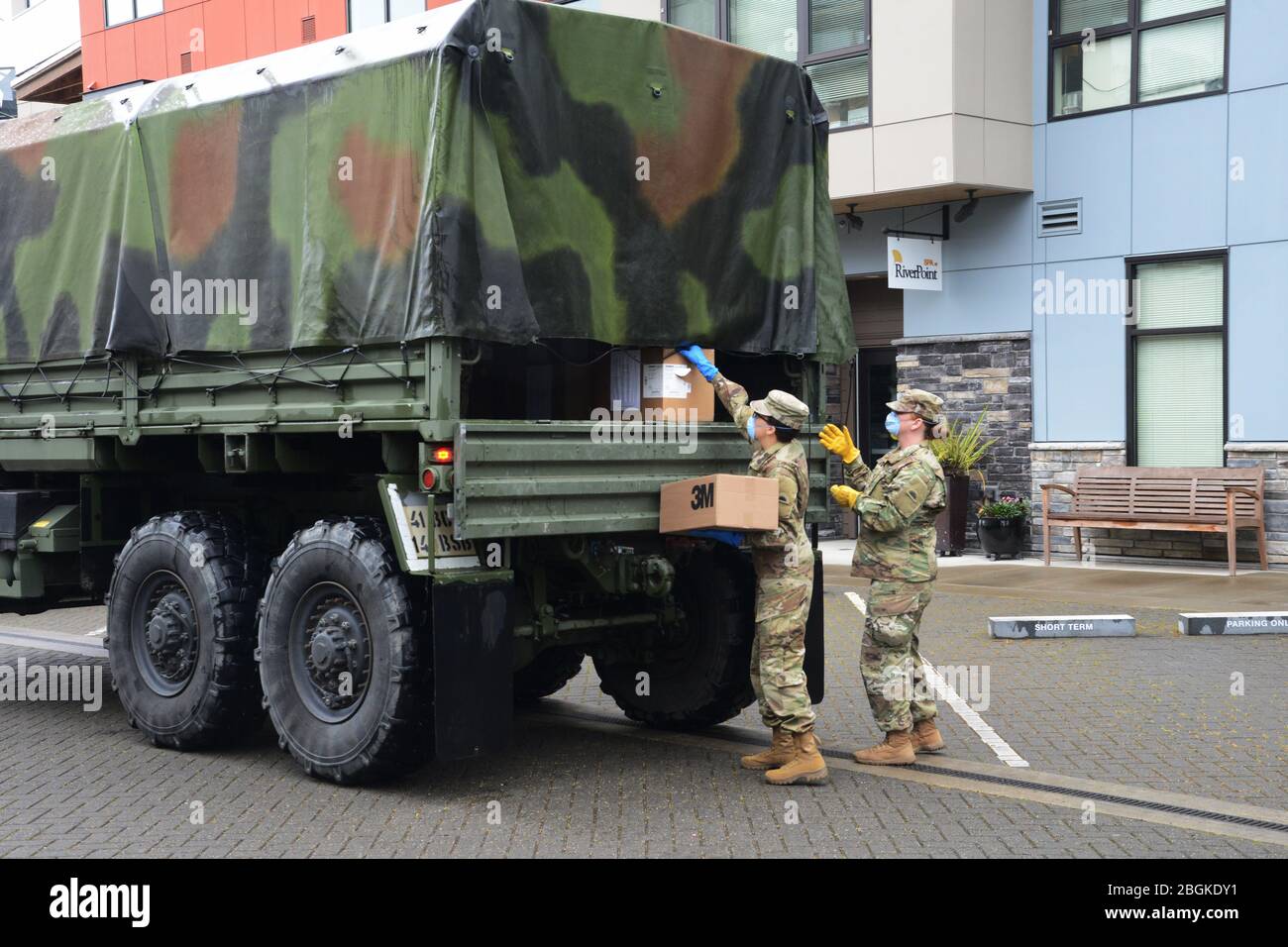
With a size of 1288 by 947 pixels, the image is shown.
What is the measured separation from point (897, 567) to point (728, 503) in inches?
44.5

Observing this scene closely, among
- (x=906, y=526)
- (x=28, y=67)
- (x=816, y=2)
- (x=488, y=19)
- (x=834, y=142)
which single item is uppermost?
(x=28, y=67)

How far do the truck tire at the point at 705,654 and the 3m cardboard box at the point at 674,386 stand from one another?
836 mm

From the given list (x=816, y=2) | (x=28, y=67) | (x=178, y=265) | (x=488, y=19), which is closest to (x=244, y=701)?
(x=178, y=265)

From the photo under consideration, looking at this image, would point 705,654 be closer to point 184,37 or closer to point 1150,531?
point 1150,531

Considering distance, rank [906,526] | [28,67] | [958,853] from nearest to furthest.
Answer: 1. [958,853]
2. [906,526]
3. [28,67]

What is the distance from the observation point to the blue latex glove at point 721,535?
7.26 m

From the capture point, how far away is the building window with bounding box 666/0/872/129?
18.1m

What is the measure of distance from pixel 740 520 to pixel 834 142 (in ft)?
39.1

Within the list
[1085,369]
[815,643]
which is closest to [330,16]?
[1085,369]

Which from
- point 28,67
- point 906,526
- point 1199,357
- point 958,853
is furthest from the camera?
point 28,67

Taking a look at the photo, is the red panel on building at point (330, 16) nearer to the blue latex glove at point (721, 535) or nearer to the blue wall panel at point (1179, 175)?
the blue wall panel at point (1179, 175)

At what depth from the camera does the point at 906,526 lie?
761 cm

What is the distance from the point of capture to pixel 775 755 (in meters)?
7.33

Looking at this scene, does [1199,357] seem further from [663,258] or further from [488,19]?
[488,19]
